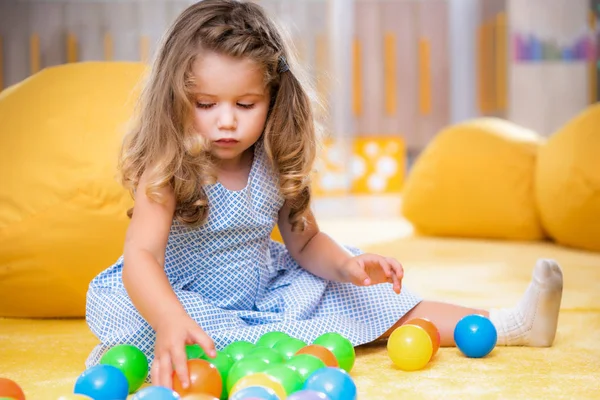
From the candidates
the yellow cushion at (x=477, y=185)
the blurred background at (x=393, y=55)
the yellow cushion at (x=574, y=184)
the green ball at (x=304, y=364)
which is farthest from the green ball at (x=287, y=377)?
the blurred background at (x=393, y=55)

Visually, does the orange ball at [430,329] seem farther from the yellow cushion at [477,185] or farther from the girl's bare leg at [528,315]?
the yellow cushion at [477,185]

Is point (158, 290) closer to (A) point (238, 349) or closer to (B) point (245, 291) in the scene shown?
(A) point (238, 349)

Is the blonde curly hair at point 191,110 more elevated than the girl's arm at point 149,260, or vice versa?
the blonde curly hair at point 191,110

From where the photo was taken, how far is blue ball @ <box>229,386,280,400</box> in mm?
877

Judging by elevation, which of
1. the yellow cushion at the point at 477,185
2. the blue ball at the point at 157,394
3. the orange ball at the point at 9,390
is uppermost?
the blue ball at the point at 157,394

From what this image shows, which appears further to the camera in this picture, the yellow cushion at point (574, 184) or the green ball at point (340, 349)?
the yellow cushion at point (574, 184)

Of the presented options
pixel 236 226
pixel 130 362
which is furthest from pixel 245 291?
pixel 130 362

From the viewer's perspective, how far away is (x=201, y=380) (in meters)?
0.97

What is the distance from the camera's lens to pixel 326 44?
5188mm

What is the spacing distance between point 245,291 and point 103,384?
42 centimetres

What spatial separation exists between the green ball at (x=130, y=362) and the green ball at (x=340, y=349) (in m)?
0.26

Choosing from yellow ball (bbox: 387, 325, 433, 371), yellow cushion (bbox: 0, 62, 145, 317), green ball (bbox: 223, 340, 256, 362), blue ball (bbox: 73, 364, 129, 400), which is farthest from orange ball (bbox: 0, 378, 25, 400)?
yellow cushion (bbox: 0, 62, 145, 317)

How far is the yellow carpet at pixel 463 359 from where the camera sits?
1.09 m

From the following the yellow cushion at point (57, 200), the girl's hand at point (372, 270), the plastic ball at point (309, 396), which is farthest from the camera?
the yellow cushion at point (57, 200)
